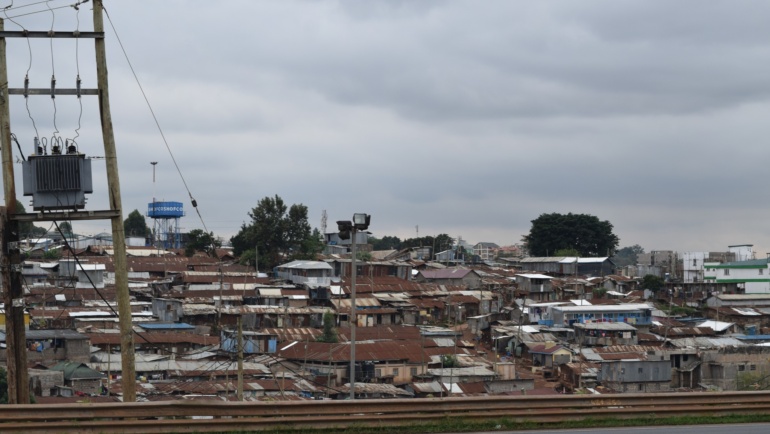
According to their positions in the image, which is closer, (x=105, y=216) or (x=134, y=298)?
(x=105, y=216)

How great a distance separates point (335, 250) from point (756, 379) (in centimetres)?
6724

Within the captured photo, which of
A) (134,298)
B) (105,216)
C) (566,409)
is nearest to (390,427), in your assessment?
(566,409)

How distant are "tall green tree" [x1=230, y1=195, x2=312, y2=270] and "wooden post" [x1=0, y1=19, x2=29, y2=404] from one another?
77.7 metres

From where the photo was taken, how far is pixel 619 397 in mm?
16078

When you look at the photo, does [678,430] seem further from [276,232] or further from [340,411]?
[276,232]

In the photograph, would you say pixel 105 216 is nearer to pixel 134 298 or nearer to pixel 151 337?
pixel 151 337

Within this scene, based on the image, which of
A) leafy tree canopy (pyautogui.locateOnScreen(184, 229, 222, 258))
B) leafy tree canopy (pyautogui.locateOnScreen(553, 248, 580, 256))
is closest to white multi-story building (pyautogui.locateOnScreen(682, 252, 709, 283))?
leafy tree canopy (pyautogui.locateOnScreen(553, 248, 580, 256))

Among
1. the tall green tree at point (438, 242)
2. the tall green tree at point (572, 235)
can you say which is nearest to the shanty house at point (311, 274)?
the tall green tree at point (572, 235)

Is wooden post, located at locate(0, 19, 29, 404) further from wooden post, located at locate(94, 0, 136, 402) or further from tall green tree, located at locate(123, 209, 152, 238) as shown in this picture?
tall green tree, located at locate(123, 209, 152, 238)

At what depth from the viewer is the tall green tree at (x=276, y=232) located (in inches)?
3676

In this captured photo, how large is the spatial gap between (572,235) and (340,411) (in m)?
105

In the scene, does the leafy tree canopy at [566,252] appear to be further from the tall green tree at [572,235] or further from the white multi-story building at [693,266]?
the white multi-story building at [693,266]

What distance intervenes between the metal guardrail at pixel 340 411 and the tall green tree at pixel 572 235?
10037 centimetres

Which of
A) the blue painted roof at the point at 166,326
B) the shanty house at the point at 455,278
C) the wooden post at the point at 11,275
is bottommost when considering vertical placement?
the blue painted roof at the point at 166,326
